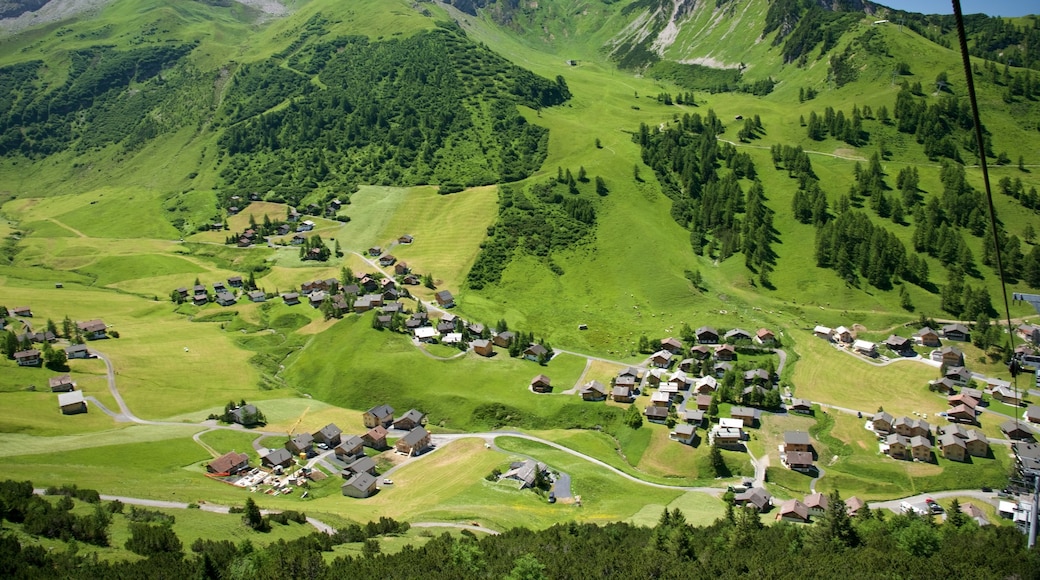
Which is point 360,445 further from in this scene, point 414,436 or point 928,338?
point 928,338

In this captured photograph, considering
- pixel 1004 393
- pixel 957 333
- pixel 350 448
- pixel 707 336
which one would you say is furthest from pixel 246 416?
pixel 957 333

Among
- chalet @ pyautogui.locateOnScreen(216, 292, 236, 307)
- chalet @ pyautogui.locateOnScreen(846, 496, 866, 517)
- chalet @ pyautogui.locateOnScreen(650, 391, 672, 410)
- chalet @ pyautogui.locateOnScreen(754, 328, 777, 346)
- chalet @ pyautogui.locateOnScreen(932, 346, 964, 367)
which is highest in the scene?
chalet @ pyautogui.locateOnScreen(932, 346, 964, 367)

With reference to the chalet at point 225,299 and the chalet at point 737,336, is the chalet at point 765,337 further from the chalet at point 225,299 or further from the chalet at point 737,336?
the chalet at point 225,299

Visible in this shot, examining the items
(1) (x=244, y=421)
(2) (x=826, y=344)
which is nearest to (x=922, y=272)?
(2) (x=826, y=344)

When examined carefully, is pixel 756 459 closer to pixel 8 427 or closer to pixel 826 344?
pixel 826 344

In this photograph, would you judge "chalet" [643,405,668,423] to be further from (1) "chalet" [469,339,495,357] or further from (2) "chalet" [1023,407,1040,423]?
(2) "chalet" [1023,407,1040,423]

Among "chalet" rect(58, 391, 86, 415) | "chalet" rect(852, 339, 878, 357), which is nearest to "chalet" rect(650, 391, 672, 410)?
"chalet" rect(852, 339, 878, 357)

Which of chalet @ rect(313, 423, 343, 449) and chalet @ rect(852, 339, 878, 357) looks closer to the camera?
chalet @ rect(313, 423, 343, 449)
